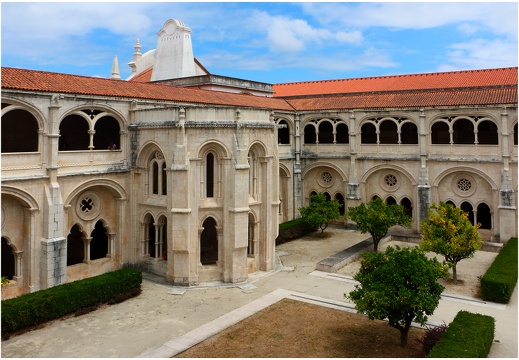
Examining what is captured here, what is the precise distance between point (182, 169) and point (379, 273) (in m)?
11.7

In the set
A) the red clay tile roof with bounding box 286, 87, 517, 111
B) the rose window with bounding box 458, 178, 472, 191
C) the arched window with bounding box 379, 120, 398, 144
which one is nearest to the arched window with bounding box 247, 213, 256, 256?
the red clay tile roof with bounding box 286, 87, 517, 111

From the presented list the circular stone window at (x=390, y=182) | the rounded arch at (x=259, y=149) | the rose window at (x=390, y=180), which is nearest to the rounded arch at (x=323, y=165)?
the circular stone window at (x=390, y=182)

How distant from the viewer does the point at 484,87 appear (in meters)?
34.4

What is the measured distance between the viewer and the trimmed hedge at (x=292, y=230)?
111 ft

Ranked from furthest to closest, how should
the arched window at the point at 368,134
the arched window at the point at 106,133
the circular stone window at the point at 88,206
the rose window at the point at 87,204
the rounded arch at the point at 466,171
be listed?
the arched window at the point at 368,134 < the rounded arch at the point at 466,171 < the arched window at the point at 106,133 < the rose window at the point at 87,204 < the circular stone window at the point at 88,206

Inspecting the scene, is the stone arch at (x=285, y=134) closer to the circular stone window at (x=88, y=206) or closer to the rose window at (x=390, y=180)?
the rose window at (x=390, y=180)

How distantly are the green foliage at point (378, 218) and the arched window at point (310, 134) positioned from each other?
11916 mm

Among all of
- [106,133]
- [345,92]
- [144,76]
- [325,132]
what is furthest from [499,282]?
[144,76]

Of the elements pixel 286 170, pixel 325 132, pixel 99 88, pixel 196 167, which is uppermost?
pixel 99 88

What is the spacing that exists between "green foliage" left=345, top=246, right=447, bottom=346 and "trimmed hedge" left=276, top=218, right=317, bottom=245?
57.9 ft

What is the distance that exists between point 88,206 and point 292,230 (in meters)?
16.1

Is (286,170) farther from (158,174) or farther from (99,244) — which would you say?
(99,244)

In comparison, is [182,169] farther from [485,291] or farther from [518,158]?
[518,158]

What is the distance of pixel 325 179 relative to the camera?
40.5 meters
